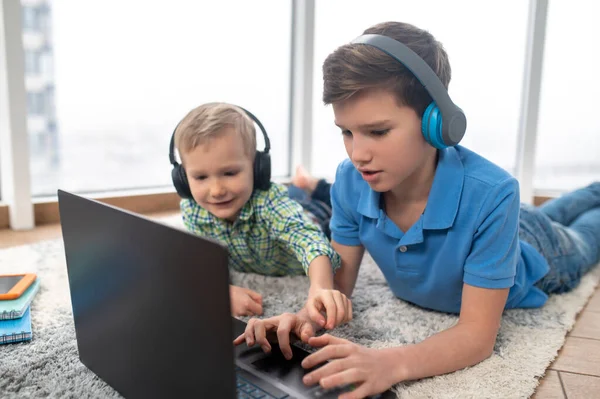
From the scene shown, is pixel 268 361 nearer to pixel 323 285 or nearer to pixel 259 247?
pixel 323 285

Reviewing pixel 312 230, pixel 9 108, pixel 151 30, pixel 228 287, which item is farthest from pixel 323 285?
pixel 151 30

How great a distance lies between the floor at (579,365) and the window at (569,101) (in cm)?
136

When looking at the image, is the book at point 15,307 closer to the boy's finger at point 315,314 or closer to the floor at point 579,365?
the boy's finger at point 315,314

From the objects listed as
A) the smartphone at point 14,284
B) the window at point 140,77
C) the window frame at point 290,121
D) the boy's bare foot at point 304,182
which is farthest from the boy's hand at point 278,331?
the window at point 140,77

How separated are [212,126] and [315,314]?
1.68ft

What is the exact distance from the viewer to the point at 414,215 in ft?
3.18

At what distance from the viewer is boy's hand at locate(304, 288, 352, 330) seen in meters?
0.78

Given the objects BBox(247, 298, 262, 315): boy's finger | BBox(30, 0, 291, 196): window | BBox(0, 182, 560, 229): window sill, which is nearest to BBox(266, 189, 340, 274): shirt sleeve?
BBox(247, 298, 262, 315): boy's finger

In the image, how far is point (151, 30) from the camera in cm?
217

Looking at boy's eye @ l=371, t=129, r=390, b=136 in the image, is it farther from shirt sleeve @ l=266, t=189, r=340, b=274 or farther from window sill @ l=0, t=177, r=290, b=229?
window sill @ l=0, t=177, r=290, b=229

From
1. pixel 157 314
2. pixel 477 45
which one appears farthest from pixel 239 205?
pixel 477 45

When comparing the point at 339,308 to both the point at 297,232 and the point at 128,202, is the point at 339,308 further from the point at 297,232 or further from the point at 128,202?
the point at 128,202

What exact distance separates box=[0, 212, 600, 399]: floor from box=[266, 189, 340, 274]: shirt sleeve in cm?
44

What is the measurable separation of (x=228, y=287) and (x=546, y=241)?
1.08 m
